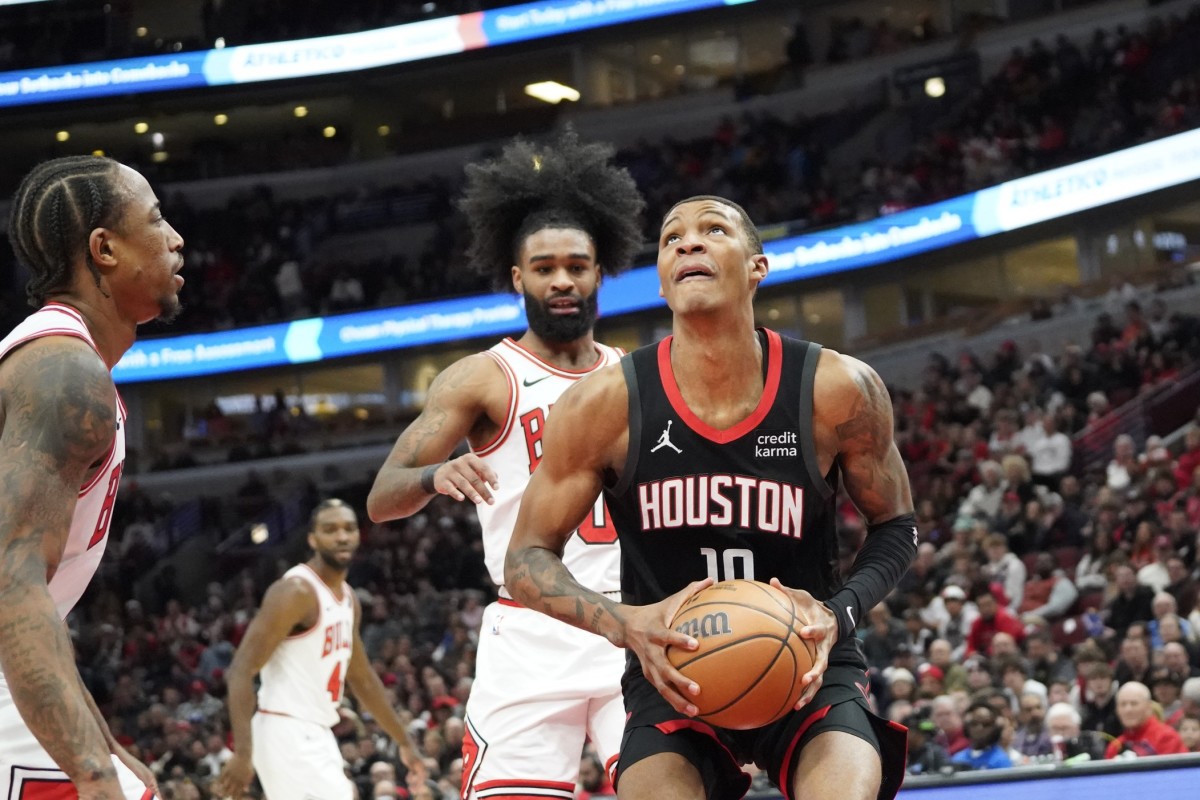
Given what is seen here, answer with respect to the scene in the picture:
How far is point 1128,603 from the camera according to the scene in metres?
10.9

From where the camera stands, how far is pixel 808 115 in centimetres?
2581

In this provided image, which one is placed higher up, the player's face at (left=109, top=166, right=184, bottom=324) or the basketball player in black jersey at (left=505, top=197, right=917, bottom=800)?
the player's face at (left=109, top=166, right=184, bottom=324)

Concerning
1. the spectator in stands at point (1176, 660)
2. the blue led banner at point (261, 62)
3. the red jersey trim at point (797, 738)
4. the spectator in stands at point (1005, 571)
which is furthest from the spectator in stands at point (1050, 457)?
the blue led banner at point (261, 62)

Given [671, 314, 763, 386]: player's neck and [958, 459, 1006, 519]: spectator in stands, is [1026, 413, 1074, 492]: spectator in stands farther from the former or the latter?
[671, 314, 763, 386]: player's neck

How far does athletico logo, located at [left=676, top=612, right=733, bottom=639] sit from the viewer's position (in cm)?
339

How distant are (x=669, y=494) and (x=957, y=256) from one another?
20.4 m

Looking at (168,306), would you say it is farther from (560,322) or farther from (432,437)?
(560,322)

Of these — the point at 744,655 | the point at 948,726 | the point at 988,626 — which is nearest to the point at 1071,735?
the point at 948,726

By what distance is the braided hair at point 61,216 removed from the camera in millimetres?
3170

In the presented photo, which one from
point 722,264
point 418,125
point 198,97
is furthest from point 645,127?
point 722,264

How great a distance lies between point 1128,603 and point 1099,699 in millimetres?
1635

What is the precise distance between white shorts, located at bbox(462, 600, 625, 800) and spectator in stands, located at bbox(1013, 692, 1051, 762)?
5437mm

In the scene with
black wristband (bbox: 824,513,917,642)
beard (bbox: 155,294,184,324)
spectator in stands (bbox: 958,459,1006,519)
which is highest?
spectator in stands (bbox: 958,459,1006,519)

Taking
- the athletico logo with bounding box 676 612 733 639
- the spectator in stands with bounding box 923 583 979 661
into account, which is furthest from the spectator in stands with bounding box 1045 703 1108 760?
the athletico logo with bounding box 676 612 733 639
